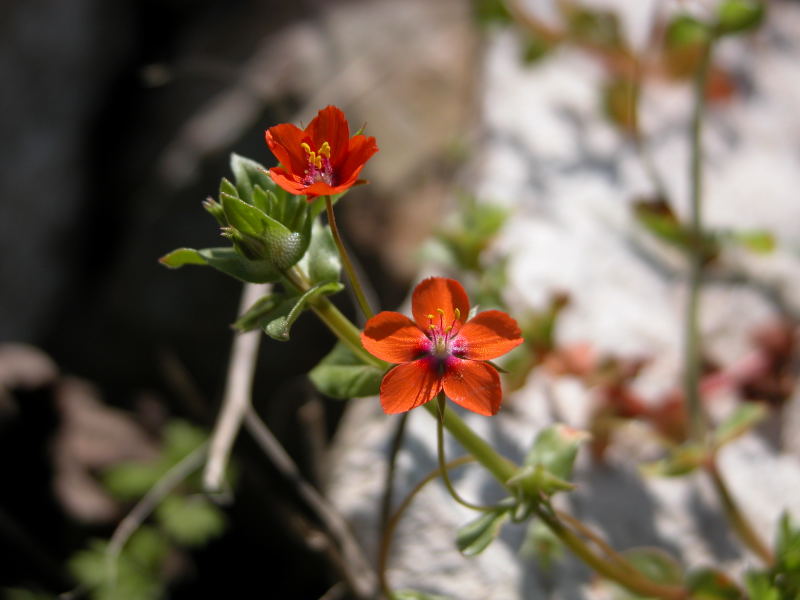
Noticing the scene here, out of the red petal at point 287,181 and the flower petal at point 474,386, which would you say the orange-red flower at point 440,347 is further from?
the red petal at point 287,181

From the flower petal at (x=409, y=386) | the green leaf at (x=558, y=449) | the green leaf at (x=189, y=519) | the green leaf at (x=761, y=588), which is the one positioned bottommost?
the green leaf at (x=761, y=588)

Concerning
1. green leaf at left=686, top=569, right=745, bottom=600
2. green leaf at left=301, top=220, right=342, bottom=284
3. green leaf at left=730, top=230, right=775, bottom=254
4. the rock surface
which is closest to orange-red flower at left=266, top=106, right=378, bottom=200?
green leaf at left=301, top=220, right=342, bottom=284

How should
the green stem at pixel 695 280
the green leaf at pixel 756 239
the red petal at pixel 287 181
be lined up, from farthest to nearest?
the green leaf at pixel 756 239 < the green stem at pixel 695 280 < the red petal at pixel 287 181

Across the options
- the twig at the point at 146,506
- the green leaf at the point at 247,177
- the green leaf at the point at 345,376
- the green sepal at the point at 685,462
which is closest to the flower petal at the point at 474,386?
the green leaf at the point at 345,376

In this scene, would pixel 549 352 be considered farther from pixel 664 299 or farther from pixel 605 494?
pixel 664 299

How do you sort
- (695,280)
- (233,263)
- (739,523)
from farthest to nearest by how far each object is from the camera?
(695,280) < (739,523) < (233,263)

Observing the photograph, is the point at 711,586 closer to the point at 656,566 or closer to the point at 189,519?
the point at 656,566

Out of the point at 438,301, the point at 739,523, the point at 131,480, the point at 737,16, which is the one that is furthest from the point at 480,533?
the point at 737,16
